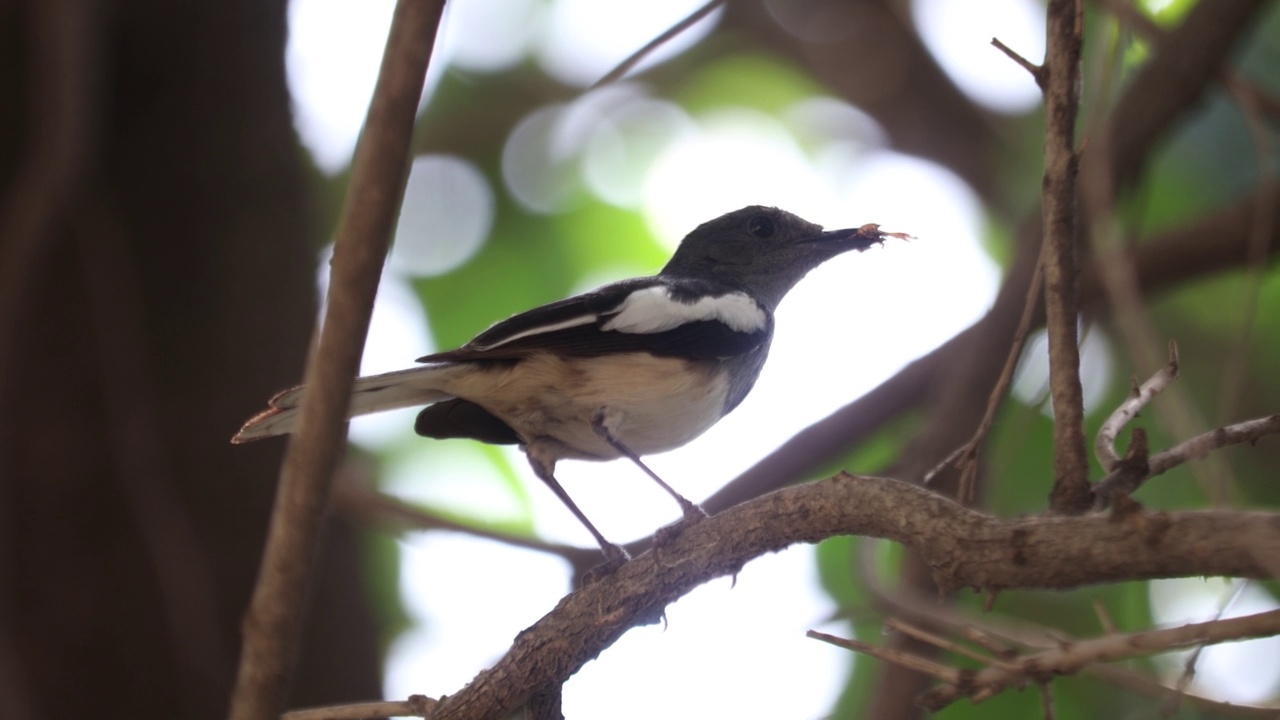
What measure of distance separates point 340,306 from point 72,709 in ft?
7.83

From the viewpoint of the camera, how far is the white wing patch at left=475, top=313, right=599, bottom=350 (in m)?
2.92

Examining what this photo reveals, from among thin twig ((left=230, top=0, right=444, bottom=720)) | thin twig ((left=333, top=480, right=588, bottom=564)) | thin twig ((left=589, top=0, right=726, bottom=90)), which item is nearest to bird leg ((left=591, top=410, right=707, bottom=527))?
thin twig ((left=333, top=480, right=588, bottom=564))

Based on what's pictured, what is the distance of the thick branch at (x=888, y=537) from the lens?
4.54ft

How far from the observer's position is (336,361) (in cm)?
168

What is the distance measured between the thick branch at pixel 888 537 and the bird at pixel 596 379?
605 mm

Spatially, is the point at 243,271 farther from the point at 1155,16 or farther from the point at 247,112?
the point at 1155,16

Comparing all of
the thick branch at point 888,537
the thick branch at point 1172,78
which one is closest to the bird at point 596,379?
the thick branch at point 888,537

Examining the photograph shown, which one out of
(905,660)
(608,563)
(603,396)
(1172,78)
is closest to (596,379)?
→ (603,396)

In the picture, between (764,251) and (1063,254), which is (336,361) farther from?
(764,251)

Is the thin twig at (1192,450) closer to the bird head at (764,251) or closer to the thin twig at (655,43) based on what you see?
the thin twig at (655,43)

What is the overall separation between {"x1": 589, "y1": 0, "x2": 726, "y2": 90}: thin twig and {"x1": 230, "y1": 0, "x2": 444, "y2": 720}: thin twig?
0.92 metres

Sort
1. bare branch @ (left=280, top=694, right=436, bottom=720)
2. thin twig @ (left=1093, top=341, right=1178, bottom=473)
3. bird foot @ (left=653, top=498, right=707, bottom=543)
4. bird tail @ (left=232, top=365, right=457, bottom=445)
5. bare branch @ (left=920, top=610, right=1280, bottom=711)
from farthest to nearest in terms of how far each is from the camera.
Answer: bird tail @ (left=232, top=365, right=457, bottom=445), bird foot @ (left=653, top=498, right=707, bottom=543), bare branch @ (left=280, top=694, right=436, bottom=720), thin twig @ (left=1093, top=341, right=1178, bottom=473), bare branch @ (left=920, top=610, right=1280, bottom=711)

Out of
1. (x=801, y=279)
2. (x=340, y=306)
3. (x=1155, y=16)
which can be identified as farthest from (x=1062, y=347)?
(x=1155, y=16)

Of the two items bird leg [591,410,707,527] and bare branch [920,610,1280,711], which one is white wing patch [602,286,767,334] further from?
bare branch [920,610,1280,711]
